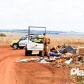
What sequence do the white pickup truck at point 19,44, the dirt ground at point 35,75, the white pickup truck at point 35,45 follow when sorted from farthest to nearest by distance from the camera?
1. the white pickup truck at point 19,44
2. the white pickup truck at point 35,45
3. the dirt ground at point 35,75

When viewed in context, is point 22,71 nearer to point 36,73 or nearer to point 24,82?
point 36,73

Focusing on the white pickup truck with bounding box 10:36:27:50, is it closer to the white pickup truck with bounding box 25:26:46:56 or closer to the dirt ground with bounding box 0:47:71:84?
the white pickup truck with bounding box 25:26:46:56

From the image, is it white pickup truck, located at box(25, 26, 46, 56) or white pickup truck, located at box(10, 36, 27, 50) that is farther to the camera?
white pickup truck, located at box(10, 36, 27, 50)

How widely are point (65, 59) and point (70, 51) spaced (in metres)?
5.34

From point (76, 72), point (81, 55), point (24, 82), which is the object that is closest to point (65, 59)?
point (81, 55)

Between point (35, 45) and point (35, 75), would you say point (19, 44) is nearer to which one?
point (35, 45)

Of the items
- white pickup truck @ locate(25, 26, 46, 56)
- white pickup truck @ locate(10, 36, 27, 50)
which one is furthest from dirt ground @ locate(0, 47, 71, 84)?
white pickup truck @ locate(10, 36, 27, 50)

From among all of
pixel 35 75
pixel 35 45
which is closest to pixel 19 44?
pixel 35 45

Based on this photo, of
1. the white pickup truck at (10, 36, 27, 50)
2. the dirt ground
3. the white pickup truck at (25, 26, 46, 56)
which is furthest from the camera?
the white pickup truck at (10, 36, 27, 50)

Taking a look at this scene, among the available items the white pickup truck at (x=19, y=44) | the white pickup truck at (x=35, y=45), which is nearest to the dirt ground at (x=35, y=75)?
the white pickup truck at (x=35, y=45)

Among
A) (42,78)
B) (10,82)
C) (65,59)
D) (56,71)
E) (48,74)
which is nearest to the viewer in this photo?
(10,82)

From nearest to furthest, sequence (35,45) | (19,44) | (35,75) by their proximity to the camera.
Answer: (35,75)
(35,45)
(19,44)

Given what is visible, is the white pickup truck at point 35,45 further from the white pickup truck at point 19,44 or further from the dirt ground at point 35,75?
the white pickup truck at point 19,44

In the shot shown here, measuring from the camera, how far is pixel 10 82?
17.4 m
